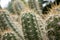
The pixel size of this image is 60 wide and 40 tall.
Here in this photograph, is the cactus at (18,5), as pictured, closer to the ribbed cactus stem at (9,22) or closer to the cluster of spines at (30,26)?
the ribbed cactus stem at (9,22)

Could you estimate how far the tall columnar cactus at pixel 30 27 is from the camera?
5.76 ft

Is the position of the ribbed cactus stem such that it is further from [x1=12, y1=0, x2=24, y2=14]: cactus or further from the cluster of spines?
[x1=12, y1=0, x2=24, y2=14]: cactus

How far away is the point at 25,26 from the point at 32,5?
0.62 meters

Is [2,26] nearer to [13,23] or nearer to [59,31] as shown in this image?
[13,23]

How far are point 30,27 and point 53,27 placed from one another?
7.3 inches

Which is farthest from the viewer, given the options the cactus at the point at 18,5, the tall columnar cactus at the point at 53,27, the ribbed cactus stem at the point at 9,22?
the cactus at the point at 18,5

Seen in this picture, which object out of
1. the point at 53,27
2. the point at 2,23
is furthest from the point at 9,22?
the point at 53,27

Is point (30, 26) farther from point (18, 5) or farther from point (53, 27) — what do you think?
point (18, 5)

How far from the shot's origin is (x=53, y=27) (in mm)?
1726

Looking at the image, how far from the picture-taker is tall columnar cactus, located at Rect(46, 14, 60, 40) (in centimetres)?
170

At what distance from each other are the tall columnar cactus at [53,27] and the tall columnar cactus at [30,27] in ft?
0.33

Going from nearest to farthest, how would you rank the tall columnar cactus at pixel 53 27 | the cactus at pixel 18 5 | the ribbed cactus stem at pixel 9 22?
the tall columnar cactus at pixel 53 27, the ribbed cactus stem at pixel 9 22, the cactus at pixel 18 5

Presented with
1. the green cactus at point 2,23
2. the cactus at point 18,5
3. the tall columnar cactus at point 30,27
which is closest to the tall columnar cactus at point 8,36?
the tall columnar cactus at point 30,27

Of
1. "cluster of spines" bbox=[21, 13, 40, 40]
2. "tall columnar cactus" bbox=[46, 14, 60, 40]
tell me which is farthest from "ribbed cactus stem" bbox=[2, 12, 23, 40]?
"tall columnar cactus" bbox=[46, 14, 60, 40]
